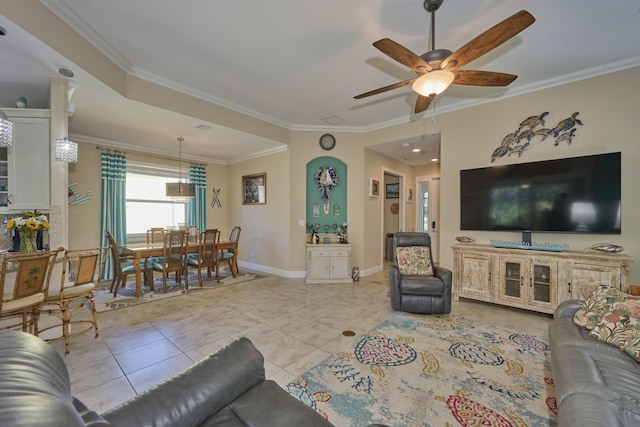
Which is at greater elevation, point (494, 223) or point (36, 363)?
point (494, 223)

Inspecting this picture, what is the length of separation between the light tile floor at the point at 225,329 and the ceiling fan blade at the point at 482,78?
250cm

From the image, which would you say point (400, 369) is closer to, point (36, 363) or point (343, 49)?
point (36, 363)

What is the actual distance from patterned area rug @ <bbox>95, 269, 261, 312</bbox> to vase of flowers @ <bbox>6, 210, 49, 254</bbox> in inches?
48.2

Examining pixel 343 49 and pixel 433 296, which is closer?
pixel 343 49

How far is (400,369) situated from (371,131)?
13.2 feet

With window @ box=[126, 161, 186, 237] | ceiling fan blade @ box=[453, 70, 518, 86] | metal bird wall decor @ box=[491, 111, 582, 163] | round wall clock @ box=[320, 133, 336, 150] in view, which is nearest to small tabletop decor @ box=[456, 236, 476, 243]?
metal bird wall decor @ box=[491, 111, 582, 163]

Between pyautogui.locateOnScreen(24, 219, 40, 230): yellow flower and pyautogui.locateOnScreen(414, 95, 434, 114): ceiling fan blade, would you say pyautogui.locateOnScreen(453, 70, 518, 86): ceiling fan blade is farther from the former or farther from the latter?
pyautogui.locateOnScreen(24, 219, 40, 230): yellow flower

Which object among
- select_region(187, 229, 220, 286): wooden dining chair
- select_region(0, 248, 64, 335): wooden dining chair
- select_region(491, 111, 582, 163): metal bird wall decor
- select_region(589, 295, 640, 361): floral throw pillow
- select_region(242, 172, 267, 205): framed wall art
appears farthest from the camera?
select_region(242, 172, 267, 205): framed wall art

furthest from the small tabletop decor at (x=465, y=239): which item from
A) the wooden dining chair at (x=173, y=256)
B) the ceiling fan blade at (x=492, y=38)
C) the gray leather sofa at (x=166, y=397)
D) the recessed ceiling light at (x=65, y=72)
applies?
the recessed ceiling light at (x=65, y=72)

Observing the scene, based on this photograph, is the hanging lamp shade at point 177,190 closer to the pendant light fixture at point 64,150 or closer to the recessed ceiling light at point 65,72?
the pendant light fixture at point 64,150

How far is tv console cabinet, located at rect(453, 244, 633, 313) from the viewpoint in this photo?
2730mm

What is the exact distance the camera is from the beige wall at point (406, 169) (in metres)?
2.90

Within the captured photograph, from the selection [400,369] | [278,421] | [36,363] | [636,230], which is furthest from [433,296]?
[36,363]

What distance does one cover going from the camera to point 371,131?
493 cm
